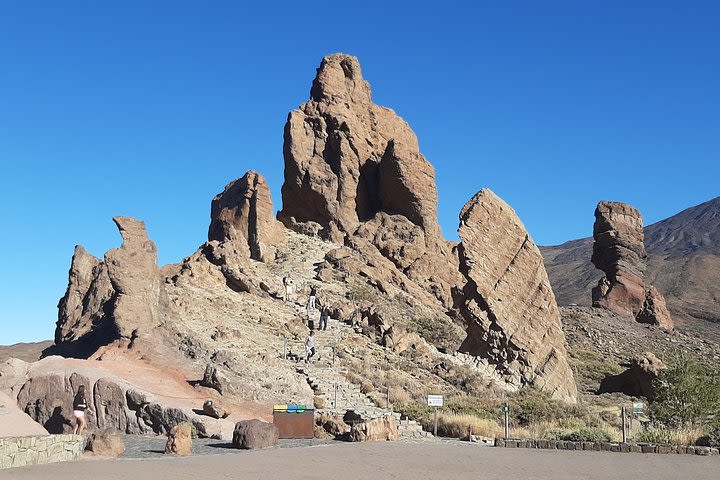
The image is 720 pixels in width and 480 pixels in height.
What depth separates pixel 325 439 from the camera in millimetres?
19469

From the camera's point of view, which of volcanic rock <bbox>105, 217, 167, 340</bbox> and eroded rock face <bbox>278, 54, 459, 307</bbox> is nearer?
volcanic rock <bbox>105, 217, 167, 340</bbox>

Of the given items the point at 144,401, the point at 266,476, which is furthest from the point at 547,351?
the point at 266,476

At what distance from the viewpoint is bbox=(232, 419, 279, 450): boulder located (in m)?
17.2

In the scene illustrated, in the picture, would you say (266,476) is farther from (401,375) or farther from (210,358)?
(401,375)

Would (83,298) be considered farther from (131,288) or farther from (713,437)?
(713,437)

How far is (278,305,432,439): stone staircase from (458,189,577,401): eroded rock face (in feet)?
16.5

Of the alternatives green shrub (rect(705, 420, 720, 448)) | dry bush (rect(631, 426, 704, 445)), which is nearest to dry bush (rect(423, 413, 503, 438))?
dry bush (rect(631, 426, 704, 445))

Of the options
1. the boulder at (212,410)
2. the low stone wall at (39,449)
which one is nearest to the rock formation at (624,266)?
the boulder at (212,410)

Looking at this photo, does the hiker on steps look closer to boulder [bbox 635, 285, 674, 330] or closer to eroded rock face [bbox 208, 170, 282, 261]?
eroded rock face [bbox 208, 170, 282, 261]

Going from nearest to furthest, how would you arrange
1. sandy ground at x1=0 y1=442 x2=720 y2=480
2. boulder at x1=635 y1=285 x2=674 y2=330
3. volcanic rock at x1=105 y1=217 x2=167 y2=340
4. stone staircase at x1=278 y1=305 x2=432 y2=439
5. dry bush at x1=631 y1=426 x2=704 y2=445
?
sandy ground at x1=0 y1=442 x2=720 y2=480
dry bush at x1=631 y1=426 x2=704 y2=445
stone staircase at x1=278 y1=305 x2=432 y2=439
volcanic rock at x1=105 y1=217 x2=167 y2=340
boulder at x1=635 y1=285 x2=674 y2=330

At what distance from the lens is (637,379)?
32.2 m

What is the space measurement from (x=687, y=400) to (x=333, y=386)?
421 inches

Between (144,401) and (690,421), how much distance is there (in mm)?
13557

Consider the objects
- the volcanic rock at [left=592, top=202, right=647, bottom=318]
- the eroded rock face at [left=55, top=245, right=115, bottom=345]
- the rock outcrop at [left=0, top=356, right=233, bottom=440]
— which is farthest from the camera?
the volcanic rock at [left=592, top=202, right=647, bottom=318]
